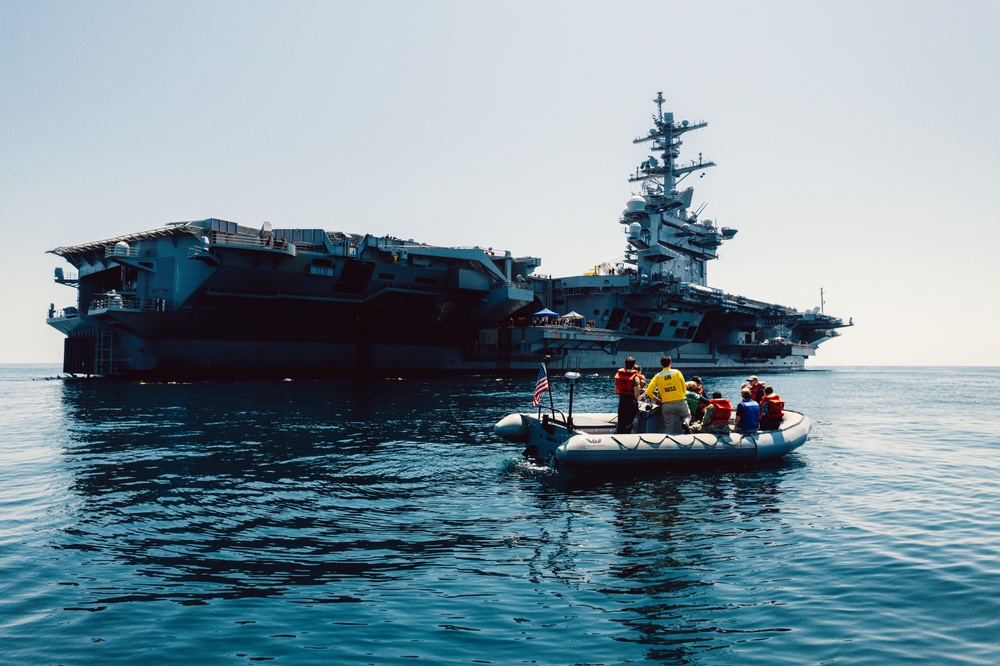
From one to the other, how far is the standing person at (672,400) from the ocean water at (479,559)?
114cm

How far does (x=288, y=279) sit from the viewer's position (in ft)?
141

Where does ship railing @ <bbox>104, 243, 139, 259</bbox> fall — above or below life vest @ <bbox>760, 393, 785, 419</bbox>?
above

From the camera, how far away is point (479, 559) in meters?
8.27

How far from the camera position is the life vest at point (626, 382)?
14617 mm

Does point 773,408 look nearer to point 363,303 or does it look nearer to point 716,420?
point 716,420

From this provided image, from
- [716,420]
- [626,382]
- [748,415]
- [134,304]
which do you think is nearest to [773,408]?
[748,415]

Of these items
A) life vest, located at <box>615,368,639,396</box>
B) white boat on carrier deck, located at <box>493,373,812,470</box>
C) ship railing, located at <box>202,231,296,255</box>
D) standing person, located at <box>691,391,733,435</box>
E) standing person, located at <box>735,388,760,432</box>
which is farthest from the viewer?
ship railing, located at <box>202,231,296,255</box>

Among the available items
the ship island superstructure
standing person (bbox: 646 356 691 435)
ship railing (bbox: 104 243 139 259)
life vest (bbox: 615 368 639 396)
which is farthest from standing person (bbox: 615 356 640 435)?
ship railing (bbox: 104 243 139 259)

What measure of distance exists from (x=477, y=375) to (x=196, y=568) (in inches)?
2004

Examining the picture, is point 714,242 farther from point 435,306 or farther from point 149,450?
Answer: point 149,450

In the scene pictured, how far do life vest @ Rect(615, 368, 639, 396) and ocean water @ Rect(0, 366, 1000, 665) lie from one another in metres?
1.89

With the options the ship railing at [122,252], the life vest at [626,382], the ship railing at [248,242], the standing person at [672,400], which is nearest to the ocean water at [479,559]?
the standing person at [672,400]

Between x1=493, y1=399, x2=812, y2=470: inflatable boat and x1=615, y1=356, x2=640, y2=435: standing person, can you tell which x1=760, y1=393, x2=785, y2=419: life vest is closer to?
x1=493, y1=399, x2=812, y2=470: inflatable boat

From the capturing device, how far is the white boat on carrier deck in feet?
44.4
